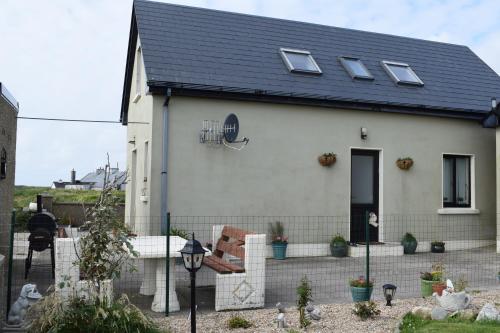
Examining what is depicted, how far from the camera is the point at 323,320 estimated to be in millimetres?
6391

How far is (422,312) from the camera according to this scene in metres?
6.38

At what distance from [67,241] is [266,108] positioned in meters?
6.87

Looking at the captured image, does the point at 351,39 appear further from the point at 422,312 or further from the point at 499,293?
the point at 422,312

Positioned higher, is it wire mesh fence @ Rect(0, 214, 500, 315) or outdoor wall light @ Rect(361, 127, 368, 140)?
outdoor wall light @ Rect(361, 127, 368, 140)

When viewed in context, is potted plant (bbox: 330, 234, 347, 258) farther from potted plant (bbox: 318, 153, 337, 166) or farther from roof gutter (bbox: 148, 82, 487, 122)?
roof gutter (bbox: 148, 82, 487, 122)

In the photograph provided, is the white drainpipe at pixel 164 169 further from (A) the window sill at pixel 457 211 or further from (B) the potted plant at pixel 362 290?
(A) the window sill at pixel 457 211

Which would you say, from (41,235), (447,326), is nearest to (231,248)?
(447,326)

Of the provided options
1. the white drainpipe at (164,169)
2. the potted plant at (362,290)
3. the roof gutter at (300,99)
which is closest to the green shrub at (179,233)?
the white drainpipe at (164,169)

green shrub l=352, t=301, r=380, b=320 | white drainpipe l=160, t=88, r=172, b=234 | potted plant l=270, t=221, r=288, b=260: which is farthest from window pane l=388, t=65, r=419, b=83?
green shrub l=352, t=301, r=380, b=320

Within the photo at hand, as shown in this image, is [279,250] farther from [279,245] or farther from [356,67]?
[356,67]

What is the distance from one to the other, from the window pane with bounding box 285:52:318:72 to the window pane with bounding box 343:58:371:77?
1090mm

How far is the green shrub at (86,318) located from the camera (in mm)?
5270

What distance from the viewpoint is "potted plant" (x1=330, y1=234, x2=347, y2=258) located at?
12305mm

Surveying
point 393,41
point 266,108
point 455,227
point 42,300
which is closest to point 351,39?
point 393,41
